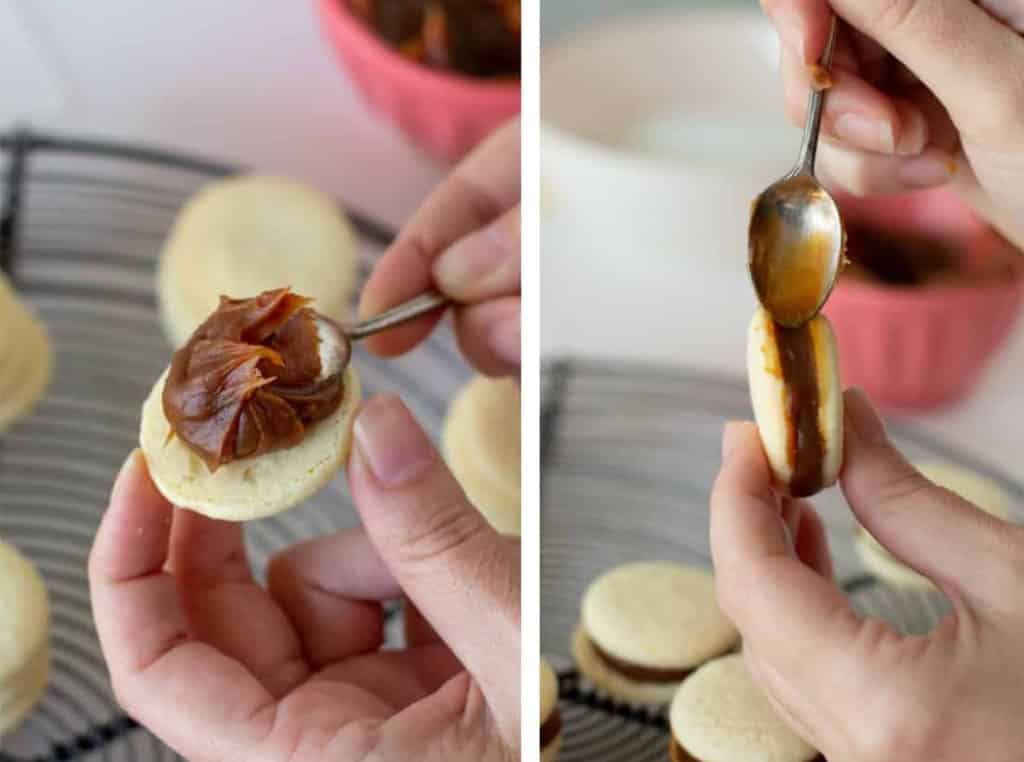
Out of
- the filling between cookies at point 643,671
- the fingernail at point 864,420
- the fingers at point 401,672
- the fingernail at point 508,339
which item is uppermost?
the fingernail at point 864,420

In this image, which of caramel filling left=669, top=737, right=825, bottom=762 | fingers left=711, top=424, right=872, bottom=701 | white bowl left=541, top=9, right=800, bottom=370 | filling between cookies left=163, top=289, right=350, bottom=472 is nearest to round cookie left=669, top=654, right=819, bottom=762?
caramel filling left=669, top=737, right=825, bottom=762

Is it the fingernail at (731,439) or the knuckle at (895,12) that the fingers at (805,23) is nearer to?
the knuckle at (895,12)

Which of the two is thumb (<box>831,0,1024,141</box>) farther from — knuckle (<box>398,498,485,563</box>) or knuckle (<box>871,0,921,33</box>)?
knuckle (<box>398,498,485,563</box>)

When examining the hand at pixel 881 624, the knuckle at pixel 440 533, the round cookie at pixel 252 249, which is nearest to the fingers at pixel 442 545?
the knuckle at pixel 440 533

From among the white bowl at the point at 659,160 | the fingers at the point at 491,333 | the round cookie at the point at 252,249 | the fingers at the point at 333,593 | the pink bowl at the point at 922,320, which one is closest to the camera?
the fingers at the point at 333,593

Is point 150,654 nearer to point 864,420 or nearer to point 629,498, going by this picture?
point 864,420

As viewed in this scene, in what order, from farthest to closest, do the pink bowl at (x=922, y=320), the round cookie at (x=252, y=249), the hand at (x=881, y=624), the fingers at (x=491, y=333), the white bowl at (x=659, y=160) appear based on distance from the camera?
the white bowl at (x=659, y=160), the pink bowl at (x=922, y=320), the round cookie at (x=252, y=249), the fingers at (x=491, y=333), the hand at (x=881, y=624)

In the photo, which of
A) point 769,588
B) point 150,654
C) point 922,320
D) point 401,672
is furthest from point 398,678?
point 922,320

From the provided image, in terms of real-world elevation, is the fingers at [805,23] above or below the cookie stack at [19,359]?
above

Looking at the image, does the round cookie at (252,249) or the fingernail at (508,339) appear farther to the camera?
the round cookie at (252,249)
